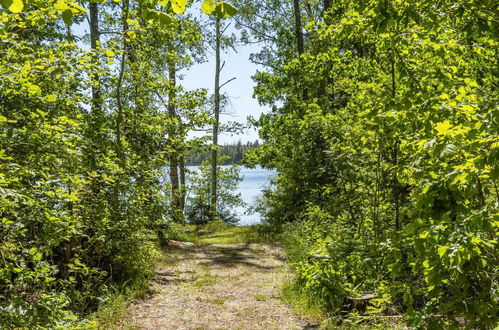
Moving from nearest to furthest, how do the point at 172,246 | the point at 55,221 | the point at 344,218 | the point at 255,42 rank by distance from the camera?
the point at 55,221 → the point at 344,218 → the point at 172,246 → the point at 255,42

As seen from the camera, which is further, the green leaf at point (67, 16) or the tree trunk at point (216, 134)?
the tree trunk at point (216, 134)

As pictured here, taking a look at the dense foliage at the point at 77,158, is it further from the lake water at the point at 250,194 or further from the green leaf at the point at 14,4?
the lake water at the point at 250,194

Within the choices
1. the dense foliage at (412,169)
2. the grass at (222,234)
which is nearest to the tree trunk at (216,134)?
the grass at (222,234)

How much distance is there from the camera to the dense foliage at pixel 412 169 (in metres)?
2.42

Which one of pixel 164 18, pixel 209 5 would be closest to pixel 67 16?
pixel 164 18

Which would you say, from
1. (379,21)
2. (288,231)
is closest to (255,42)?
(288,231)

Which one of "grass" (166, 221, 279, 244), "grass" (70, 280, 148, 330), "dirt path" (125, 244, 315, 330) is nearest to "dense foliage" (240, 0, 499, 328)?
"dirt path" (125, 244, 315, 330)

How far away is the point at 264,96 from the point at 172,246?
23.1 feet

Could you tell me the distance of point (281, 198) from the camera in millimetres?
12719

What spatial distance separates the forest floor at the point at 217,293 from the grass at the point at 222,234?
4.01 feet

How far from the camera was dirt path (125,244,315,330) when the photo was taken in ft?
18.4

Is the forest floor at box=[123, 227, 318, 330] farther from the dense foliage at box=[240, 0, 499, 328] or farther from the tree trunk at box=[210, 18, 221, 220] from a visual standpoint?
Answer: the tree trunk at box=[210, 18, 221, 220]

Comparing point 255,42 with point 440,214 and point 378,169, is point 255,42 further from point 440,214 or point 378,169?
point 440,214

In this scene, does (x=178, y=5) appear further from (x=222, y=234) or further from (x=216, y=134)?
(x=216, y=134)
